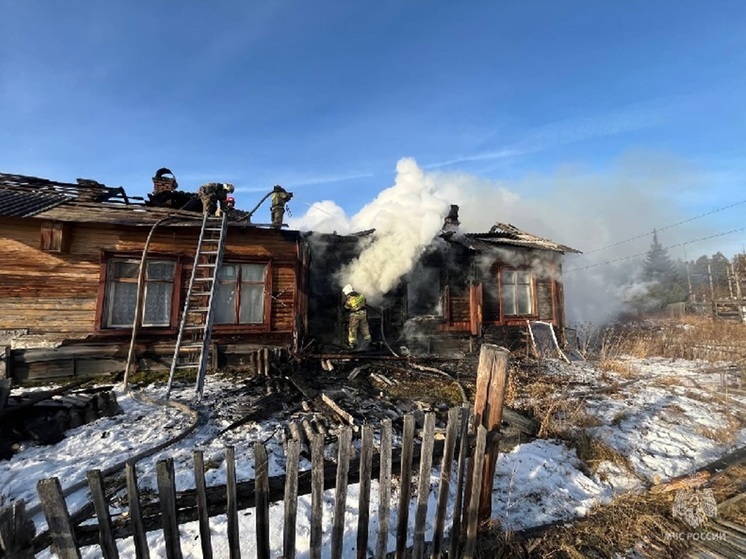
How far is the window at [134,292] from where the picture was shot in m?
9.56

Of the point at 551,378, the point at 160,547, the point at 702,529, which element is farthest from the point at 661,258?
the point at 160,547

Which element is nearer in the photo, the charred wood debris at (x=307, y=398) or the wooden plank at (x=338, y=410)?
the charred wood debris at (x=307, y=398)

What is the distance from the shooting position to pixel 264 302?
1070cm

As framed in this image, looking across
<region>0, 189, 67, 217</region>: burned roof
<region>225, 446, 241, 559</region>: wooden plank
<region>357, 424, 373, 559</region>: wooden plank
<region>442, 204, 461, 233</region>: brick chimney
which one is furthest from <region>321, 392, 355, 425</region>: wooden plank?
<region>442, 204, 461, 233</region>: brick chimney

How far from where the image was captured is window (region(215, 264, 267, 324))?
10.4 metres

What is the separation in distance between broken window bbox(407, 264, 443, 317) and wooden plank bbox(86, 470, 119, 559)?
11.2 m

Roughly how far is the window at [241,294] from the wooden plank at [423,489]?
8530 millimetres

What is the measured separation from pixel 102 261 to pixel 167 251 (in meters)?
1.51

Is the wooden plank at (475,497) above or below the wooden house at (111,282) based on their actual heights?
below

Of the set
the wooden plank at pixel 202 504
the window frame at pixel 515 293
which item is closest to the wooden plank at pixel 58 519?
the wooden plank at pixel 202 504

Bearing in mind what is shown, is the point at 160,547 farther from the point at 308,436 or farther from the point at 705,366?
the point at 705,366

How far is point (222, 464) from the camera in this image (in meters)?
4.69

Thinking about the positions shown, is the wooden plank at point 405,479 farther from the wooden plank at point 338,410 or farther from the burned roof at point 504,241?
the burned roof at point 504,241

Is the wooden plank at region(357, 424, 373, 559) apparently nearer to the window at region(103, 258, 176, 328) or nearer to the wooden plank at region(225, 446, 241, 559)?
the wooden plank at region(225, 446, 241, 559)
